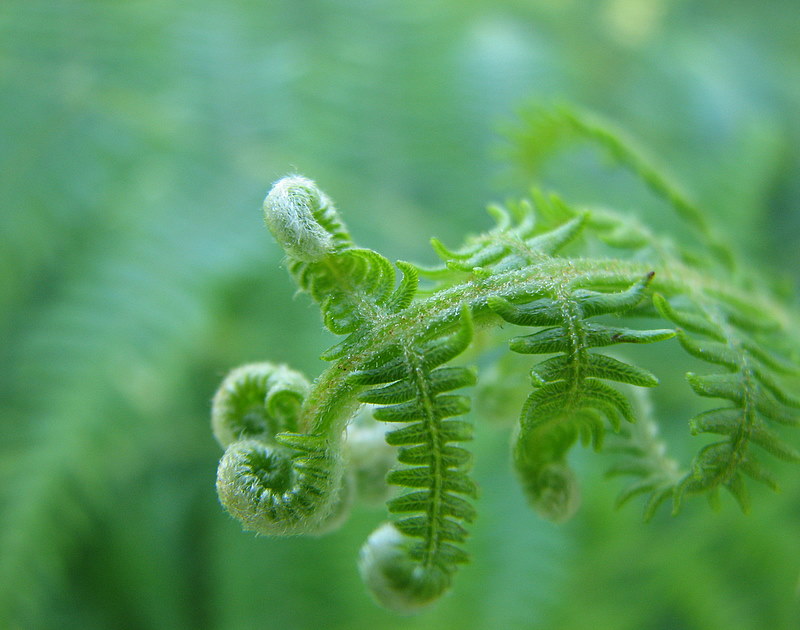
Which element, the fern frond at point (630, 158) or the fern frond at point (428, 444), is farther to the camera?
the fern frond at point (630, 158)

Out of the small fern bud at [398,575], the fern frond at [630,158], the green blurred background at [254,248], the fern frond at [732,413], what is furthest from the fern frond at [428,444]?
the green blurred background at [254,248]

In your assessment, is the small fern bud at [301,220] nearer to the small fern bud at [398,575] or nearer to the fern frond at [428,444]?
the fern frond at [428,444]

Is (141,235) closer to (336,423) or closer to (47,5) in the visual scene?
(47,5)

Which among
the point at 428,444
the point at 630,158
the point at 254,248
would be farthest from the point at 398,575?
the point at 254,248

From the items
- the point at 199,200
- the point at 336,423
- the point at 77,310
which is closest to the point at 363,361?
the point at 336,423

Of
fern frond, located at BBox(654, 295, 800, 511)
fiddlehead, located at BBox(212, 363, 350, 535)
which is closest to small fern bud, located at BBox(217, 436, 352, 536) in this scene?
fiddlehead, located at BBox(212, 363, 350, 535)

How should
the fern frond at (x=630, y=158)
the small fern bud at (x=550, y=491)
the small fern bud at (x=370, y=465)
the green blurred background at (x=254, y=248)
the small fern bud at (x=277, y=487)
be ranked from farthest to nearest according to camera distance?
the green blurred background at (x=254, y=248), the fern frond at (x=630, y=158), the small fern bud at (x=370, y=465), the small fern bud at (x=550, y=491), the small fern bud at (x=277, y=487)

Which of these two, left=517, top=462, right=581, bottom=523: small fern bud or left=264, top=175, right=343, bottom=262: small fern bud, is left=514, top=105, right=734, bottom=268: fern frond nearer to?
left=517, top=462, right=581, bottom=523: small fern bud

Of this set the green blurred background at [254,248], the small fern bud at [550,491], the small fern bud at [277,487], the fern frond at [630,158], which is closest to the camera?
the small fern bud at [277,487]
